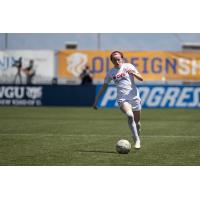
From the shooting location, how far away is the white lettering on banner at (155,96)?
38062 mm

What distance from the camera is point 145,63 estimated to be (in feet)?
155

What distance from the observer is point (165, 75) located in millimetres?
46562

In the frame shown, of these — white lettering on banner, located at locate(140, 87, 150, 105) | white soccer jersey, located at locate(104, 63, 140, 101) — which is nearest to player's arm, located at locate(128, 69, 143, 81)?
white soccer jersey, located at locate(104, 63, 140, 101)

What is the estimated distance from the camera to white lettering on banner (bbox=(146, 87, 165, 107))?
3806 cm

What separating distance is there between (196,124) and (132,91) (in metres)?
9.65

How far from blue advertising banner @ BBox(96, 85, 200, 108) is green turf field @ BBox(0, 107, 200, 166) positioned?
9492 millimetres

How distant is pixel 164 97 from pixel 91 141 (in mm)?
20390

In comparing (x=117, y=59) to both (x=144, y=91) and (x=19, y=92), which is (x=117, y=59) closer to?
(x=144, y=91)

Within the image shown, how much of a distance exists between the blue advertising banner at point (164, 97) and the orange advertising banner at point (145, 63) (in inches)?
315

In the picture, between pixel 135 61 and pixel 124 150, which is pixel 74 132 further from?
pixel 135 61

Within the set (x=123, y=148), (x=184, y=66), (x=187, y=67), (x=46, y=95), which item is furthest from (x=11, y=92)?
(x=123, y=148)

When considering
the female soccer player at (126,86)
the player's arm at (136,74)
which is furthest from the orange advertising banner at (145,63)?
the player's arm at (136,74)

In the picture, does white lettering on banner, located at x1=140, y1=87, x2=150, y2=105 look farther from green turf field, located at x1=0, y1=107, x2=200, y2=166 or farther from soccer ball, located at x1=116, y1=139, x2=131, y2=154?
soccer ball, located at x1=116, y1=139, x2=131, y2=154
